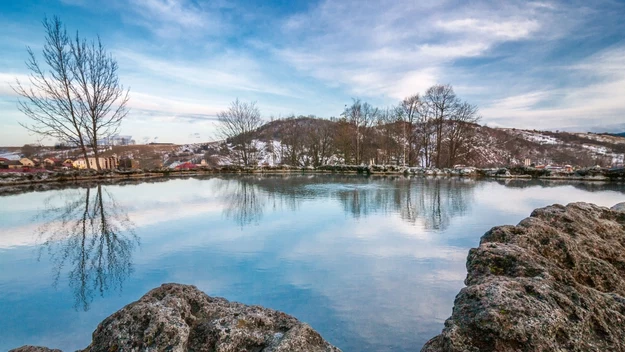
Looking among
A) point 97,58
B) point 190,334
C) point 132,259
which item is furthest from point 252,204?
point 97,58

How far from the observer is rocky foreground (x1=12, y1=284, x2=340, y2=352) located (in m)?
1.34

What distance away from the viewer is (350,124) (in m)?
32.9

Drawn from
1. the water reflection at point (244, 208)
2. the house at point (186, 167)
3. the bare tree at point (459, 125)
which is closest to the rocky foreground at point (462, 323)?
the water reflection at point (244, 208)

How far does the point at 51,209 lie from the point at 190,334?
28.6ft

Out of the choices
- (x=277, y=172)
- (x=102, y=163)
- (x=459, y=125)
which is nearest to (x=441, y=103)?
(x=459, y=125)

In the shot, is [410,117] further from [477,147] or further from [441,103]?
[477,147]

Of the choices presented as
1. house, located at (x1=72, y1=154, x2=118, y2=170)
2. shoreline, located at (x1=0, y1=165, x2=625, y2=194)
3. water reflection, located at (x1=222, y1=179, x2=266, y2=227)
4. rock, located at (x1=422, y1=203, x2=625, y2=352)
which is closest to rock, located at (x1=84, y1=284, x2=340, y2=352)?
rock, located at (x1=422, y1=203, x2=625, y2=352)

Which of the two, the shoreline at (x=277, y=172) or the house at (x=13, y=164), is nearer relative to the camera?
the shoreline at (x=277, y=172)

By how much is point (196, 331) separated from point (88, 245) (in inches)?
180

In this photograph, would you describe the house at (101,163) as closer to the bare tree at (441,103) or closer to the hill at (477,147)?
the hill at (477,147)

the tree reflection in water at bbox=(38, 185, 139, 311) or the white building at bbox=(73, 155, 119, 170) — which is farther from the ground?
the white building at bbox=(73, 155, 119, 170)

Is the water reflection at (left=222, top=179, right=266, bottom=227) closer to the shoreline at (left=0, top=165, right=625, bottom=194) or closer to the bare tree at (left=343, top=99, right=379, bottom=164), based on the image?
the shoreline at (left=0, top=165, right=625, bottom=194)

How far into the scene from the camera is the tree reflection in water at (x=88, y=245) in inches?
137

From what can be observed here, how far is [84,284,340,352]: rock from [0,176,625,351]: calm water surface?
1.00 m
